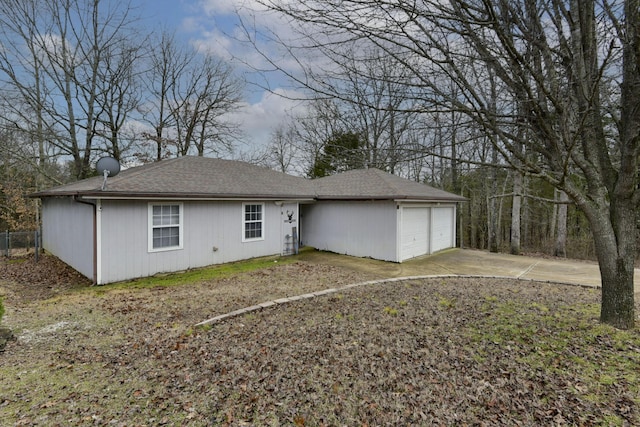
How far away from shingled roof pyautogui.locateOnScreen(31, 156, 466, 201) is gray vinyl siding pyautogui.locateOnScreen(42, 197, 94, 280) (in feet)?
1.97

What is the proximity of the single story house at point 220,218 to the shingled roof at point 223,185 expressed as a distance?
42 mm

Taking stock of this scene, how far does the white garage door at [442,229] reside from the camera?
12.8 metres

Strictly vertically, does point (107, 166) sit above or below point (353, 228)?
above

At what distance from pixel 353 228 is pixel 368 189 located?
157cm

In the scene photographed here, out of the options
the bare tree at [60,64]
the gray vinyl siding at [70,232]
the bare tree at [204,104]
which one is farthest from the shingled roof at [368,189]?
the bare tree at [60,64]

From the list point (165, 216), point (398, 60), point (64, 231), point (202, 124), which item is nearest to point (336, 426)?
point (398, 60)

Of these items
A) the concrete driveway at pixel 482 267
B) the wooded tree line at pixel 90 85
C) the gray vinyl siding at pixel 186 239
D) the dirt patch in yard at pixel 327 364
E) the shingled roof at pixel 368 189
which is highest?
the wooded tree line at pixel 90 85

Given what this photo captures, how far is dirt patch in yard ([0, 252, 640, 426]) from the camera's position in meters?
2.77

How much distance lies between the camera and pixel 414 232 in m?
11.6

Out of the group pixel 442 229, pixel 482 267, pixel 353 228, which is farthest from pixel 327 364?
pixel 442 229

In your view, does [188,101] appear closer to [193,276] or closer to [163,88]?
[163,88]

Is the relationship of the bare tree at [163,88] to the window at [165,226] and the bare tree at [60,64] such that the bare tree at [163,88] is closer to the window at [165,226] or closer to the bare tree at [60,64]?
the bare tree at [60,64]

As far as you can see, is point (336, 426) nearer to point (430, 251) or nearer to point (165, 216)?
point (165, 216)

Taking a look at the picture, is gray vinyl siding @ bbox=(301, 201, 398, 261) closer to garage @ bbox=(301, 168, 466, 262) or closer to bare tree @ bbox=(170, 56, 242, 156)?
garage @ bbox=(301, 168, 466, 262)
